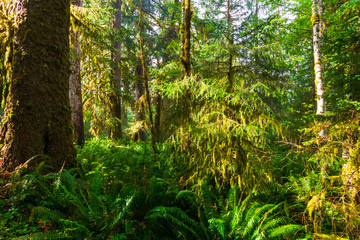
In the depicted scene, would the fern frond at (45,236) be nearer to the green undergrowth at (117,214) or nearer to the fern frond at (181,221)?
the green undergrowth at (117,214)

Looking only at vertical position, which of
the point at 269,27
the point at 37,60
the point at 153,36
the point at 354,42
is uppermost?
the point at 153,36

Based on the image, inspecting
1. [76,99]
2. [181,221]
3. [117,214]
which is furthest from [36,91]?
[76,99]

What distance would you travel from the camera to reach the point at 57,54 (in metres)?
3.36

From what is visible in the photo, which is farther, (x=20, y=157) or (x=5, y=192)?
(x=20, y=157)

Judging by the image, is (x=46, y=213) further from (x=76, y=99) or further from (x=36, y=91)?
(x=76, y=99)

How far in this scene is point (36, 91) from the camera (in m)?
3.07

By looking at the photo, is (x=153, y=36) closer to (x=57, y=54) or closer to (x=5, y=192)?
(x=57, y=54)

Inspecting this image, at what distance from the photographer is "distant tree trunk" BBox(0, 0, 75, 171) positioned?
117 inches

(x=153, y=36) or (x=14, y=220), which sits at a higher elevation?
(x=153, y=36)

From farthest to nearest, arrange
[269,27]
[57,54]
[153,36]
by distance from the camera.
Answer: [153,36] → [269,27] → [57,54]

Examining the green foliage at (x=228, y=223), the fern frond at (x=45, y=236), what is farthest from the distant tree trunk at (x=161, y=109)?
the fern frond at (x=45, y=236)

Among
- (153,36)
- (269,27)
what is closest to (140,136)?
(153,36)

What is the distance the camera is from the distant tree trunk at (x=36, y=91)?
2.98 m

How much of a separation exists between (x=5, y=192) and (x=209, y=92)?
3.39m
